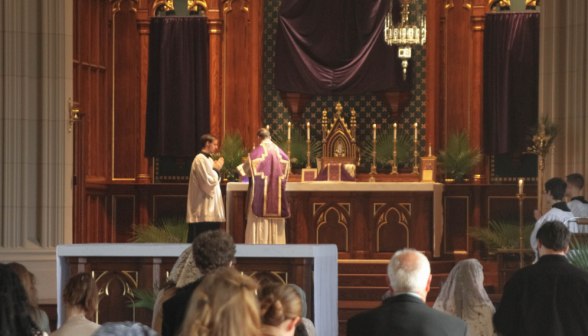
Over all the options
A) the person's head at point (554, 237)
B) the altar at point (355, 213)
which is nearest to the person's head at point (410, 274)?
the person's head at point (554, 237)

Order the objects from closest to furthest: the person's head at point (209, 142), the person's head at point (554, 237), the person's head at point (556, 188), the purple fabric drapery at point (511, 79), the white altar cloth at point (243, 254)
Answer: the person's head at point (554, 237) < the white altar cloth at point (243, 254) < the person's head at point (556, 188) < the person's head at point (209, 142) < the purple fabric drapery at point (511, 79)

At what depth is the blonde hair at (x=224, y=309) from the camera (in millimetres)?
2395

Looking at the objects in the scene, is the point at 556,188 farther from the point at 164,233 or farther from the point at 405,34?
the point at 164,233

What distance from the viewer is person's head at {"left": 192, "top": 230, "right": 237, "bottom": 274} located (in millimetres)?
3850

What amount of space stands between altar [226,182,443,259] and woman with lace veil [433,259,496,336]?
5697mm

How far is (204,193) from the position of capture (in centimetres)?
1044

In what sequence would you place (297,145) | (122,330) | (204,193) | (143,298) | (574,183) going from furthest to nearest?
1. (297,145)
2. (204,193)
3. (574,183)
4. (143,298)
5. (122,330)

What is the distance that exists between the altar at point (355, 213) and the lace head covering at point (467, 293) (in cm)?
569

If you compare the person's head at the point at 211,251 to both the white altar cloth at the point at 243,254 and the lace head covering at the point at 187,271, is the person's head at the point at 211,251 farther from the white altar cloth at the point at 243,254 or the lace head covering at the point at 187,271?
the white altar cloth at the point at 243,254

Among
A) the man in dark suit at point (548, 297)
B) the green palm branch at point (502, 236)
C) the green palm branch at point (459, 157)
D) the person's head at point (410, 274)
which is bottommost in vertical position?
the green palm branch at point (502, 236)

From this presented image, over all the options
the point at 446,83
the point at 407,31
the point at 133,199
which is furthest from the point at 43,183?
the point at 446,83

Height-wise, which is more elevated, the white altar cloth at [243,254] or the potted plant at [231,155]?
the potted plant at [231,155]

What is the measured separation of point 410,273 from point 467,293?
2166 millimetres

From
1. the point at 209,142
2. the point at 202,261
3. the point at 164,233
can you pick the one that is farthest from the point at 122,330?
the point at 164,233
